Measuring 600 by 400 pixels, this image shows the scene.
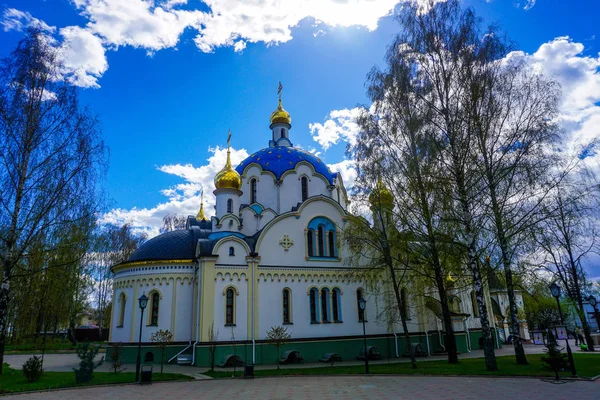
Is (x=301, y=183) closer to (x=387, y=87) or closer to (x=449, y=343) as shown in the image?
(x=387, y=87)

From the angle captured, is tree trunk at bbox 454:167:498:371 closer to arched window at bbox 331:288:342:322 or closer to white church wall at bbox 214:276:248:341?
arched window at bbox 331:288:342:322

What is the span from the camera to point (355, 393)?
10758mm

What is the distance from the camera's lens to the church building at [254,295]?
20.5m

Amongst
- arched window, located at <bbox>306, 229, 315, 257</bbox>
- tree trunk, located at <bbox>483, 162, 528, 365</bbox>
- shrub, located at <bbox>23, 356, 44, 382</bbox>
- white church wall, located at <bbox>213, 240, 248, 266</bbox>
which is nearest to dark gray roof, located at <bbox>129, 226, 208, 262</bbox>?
white church wall, located at <bbox>213, 240, 248, 266</bbox>

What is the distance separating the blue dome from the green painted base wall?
12.2 m

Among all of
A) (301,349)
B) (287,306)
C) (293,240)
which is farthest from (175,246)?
(301,349)

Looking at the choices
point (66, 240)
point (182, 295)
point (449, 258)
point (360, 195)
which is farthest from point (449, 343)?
point (66, 240)

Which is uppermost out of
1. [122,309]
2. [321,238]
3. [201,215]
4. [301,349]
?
[201,215]

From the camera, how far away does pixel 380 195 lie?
17.7m

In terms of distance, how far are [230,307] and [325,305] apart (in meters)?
5.76

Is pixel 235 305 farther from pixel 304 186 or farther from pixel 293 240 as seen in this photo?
pixel 304 186

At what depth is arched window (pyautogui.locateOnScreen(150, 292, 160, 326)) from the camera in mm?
21286

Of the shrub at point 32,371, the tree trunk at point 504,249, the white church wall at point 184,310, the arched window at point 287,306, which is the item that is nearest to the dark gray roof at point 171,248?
the white church wall at point 184,310

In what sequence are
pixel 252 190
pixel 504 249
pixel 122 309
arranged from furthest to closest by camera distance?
pixel 252 190, pixel 122 309, pixel 504 249
